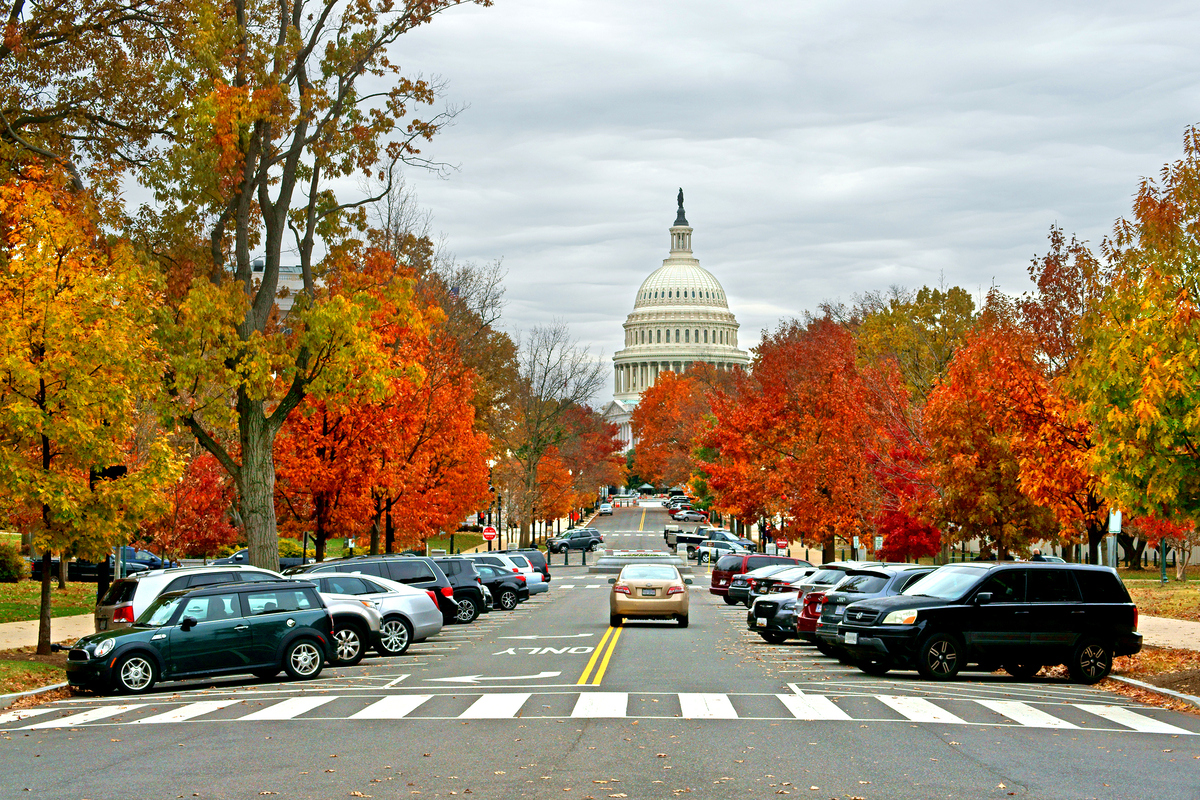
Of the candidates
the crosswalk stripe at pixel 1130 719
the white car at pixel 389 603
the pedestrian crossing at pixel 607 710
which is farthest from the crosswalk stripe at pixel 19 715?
the crosswalk stripe at pixel 1130 719

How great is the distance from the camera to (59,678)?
2012cm

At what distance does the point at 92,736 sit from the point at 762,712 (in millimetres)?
7301

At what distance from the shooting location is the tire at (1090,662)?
1905cm

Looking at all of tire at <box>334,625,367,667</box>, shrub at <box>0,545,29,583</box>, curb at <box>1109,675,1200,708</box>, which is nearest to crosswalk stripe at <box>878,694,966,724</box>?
curb at <box>1109,675,1200,708</box>

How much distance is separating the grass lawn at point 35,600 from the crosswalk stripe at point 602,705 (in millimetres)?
21128

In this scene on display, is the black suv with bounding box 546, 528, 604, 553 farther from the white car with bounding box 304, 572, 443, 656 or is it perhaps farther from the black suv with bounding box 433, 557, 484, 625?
the white car with bounding box 304, 572, 443, 656

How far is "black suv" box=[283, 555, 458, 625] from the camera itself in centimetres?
2558

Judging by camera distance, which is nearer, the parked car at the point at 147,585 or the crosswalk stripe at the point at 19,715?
the crosswalk stripe at the point at 19,715

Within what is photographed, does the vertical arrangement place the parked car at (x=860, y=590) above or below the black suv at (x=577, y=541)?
above

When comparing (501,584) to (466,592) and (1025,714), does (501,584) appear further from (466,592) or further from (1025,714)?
(1025,714)

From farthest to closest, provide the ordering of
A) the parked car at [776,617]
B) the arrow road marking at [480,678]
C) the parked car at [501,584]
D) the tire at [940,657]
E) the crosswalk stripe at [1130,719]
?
→ the parked car at [501,584]
the parked car at [776,617]
the tire at [940,657]
the arrow road marking at [480,678]
the crosswalk stripe at [1130,719]

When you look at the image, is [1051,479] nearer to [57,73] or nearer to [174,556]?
[57,73]

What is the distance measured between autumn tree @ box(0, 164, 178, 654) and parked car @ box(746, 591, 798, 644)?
12.2 meters

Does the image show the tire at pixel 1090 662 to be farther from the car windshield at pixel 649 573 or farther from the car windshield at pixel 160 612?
the car windshield at pixel 160 612
